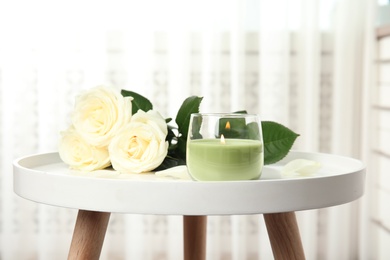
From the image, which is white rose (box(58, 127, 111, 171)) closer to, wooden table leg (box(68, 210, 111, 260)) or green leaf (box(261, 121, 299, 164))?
wooden table leg (box(68, 210, 111, 260))

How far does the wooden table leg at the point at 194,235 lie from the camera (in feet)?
4.01

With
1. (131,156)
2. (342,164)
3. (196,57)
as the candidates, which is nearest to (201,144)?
(131,156)

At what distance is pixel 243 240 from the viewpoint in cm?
203

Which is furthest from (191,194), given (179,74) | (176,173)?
(179,74)

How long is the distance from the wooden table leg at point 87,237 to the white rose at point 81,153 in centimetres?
7

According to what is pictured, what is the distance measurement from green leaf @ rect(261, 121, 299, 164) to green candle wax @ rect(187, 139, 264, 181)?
14 cm

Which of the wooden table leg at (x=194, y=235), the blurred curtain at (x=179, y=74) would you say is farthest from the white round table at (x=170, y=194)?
the blurred curtain at (x=179, y=74)

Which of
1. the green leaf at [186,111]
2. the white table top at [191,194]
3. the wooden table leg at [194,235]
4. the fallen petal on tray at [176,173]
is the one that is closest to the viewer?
the white table top at [191,194]

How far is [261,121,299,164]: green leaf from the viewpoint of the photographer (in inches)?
37.7

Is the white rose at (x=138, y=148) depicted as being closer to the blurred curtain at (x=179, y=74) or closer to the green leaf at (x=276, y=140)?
the green leaf at (x=276, y=140)

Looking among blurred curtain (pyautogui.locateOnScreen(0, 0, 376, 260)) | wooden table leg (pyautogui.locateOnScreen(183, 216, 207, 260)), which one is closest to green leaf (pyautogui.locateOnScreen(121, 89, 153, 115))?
wooden table leg (pyautogui.locateOnScreen(183, 216, 207, 260))

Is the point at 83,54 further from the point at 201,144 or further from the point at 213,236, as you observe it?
the point at 201,144

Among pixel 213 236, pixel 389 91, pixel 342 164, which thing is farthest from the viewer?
pixel 213 236

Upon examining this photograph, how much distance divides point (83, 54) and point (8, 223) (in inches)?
23.3
